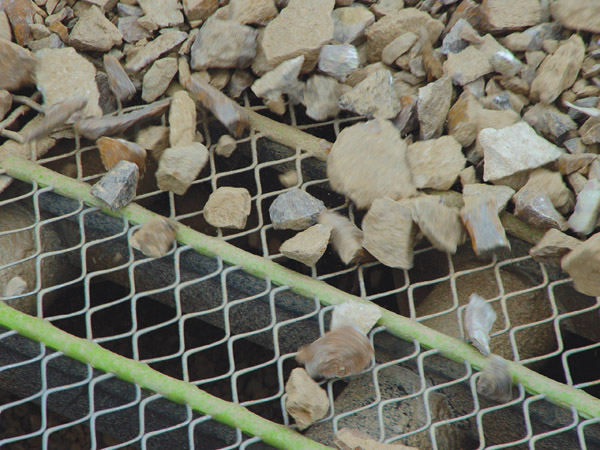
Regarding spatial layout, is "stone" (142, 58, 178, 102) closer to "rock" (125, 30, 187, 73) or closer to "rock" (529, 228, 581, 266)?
"rock" (125, 30, 187, 73)

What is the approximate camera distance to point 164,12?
1223 mm

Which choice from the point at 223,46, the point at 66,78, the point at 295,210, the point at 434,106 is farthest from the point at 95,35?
the point at 434,106

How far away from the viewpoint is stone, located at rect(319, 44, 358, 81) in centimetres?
115

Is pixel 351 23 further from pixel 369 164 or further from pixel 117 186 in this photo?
pixel 117 186

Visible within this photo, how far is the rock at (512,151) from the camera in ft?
3.46

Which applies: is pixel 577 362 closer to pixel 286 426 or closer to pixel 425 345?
pixel 425 345

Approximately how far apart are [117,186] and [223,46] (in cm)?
34

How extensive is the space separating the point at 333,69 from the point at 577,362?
77 centimetres

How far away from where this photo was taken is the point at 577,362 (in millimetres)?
1250

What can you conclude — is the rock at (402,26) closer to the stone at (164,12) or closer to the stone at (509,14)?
the stone at (509,14)

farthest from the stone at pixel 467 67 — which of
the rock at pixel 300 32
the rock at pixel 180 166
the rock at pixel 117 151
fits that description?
the rock at pixel 117 151

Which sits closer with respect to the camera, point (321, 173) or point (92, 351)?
point (92, 351)

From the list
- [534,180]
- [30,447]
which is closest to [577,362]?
[534,180]

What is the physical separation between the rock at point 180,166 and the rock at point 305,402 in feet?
1.31
